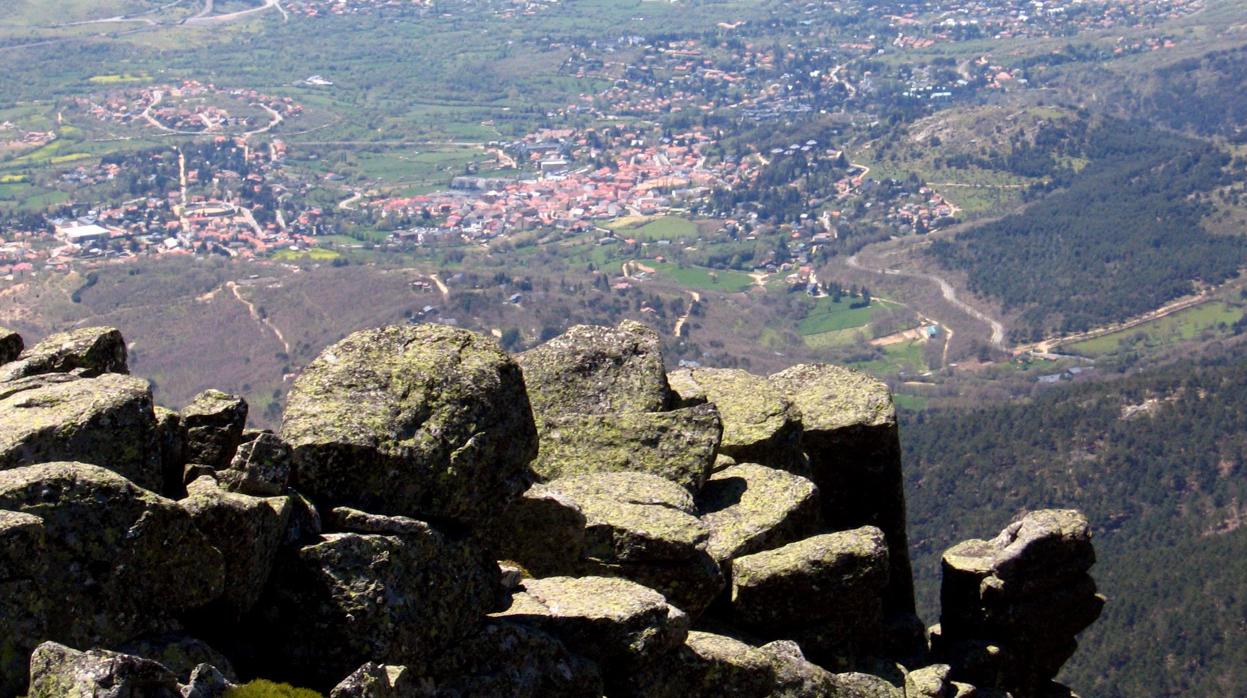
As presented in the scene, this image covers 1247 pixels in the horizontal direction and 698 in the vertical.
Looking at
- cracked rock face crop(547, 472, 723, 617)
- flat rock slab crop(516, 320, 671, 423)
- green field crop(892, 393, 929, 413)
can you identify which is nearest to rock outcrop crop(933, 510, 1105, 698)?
flat rock slab crop(516, 320, 671, 423)

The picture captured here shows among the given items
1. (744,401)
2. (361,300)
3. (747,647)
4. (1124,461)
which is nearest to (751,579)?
(747,647)

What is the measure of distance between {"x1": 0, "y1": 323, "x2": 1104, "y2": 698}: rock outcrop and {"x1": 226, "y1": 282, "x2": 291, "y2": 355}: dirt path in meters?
138

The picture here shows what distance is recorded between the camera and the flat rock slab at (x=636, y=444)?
18.9 metres

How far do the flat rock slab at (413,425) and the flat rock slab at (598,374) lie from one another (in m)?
4.70

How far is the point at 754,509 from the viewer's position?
19.0 m

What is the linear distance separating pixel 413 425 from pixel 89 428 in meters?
3.06

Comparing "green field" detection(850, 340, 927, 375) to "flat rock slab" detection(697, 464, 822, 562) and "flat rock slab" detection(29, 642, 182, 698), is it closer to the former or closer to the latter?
"flat rock slab" detection(697, 464, 822, 562)

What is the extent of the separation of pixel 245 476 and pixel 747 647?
20.0 feet

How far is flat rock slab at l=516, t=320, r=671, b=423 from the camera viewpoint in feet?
65.4

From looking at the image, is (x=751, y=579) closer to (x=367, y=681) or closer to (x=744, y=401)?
(x=744, y=401)

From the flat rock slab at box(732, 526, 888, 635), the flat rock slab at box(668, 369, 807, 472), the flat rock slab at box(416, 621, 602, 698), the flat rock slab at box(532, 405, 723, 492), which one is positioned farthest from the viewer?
the flat rock slab at box(668, 369, 807, 472)

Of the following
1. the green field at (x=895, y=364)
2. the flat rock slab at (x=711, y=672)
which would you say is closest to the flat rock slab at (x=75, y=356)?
the flat rock slab at (x=711, y=672)

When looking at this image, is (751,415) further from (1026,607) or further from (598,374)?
(1026,607)

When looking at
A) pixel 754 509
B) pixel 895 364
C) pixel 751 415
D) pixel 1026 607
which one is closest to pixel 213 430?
pixel 754 509
